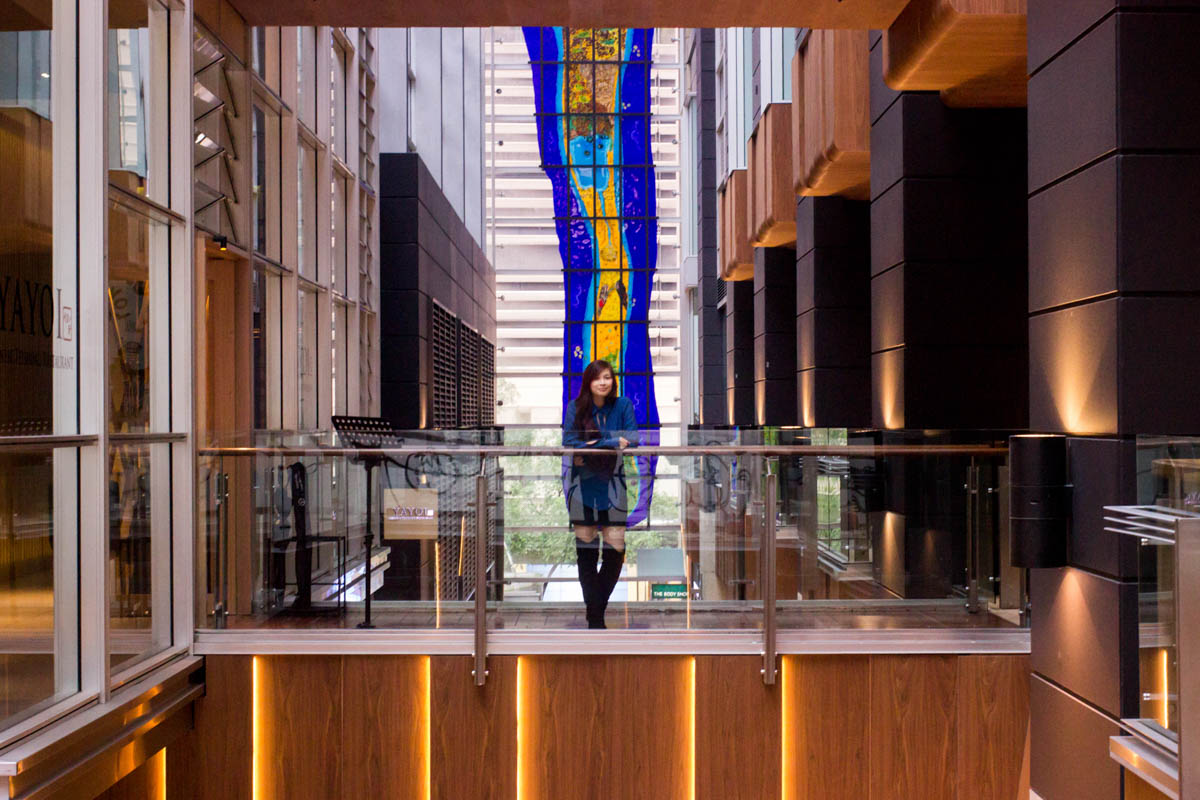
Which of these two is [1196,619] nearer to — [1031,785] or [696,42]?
[1031,785]

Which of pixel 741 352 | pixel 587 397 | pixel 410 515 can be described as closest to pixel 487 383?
pixel 741 352

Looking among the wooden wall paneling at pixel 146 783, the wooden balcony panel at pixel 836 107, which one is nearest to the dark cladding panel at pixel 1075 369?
the wooden wall paneling at pixel 146 783

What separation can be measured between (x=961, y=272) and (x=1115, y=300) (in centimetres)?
403

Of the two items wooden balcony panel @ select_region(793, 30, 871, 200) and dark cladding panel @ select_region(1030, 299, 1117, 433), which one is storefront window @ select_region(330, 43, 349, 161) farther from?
dark cladding panel @ select_region(1030, 299, 1117, 433)

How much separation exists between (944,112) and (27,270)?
626 cm

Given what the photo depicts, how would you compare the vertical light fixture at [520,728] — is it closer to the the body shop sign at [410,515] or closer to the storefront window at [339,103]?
the the body shop sign at [410,515]

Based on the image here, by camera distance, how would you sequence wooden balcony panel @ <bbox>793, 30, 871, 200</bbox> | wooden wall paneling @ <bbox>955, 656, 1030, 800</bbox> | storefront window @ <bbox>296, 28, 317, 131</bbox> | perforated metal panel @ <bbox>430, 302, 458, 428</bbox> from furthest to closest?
perforated metal panel @ <bbox>430, 302, 458, 428</bbox>, storefront window @ <bbox>296, 28, 317, 131</bbox>, wooden balcony panel @ <bbox>793, 30, 871, 200</bbox>, wooden wall paneling @ <bbox>955, 656, 1030, 800</bbox>

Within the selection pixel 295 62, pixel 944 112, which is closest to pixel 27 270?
pixel 295 62

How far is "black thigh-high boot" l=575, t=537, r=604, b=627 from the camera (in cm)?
504

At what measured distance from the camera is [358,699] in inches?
200

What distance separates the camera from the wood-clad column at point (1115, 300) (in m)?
3.69

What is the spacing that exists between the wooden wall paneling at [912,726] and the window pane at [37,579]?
3.71 metres

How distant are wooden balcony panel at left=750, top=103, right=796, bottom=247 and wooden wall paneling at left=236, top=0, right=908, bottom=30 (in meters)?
6.37

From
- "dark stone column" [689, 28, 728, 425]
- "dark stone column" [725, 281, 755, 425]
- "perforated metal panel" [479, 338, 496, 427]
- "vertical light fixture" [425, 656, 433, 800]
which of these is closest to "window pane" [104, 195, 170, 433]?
"vertical light fixture" [425, 656, 433, 800]
